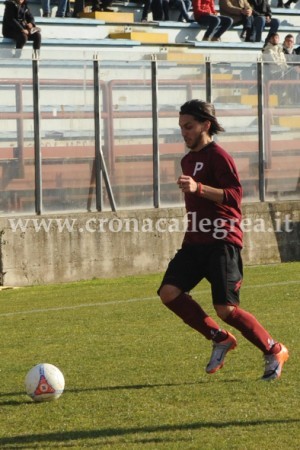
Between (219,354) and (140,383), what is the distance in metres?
0.63

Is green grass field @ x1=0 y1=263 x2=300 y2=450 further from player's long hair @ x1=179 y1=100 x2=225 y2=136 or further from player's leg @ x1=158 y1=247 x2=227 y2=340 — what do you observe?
player's long hair @ x1=179 y1=100 x2=225 y2=136

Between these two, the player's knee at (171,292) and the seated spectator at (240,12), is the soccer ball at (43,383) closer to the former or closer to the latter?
the player's knee at (171,292)

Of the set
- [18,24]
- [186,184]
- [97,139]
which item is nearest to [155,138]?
[97,139]

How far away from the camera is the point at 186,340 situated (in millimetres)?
10570

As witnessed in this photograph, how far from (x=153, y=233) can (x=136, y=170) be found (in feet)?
4.23

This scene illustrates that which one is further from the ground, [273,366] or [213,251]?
[213,251]

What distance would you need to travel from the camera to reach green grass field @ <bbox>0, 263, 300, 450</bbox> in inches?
260

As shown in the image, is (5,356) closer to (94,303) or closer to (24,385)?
(24,385)

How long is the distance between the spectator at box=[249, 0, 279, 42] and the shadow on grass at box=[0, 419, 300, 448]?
20440mm

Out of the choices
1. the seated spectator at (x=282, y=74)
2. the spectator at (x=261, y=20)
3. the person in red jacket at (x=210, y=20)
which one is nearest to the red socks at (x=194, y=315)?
the seated spectator at (x=282, y=74)

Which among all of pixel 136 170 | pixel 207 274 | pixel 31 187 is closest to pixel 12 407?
pixel 207 274

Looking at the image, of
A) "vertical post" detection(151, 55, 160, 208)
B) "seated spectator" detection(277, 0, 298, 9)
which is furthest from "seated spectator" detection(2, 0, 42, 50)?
"seated spectator" detection(277, 0, 298, 9)

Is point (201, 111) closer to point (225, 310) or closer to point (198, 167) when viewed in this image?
point (198, 167)

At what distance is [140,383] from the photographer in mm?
8359
